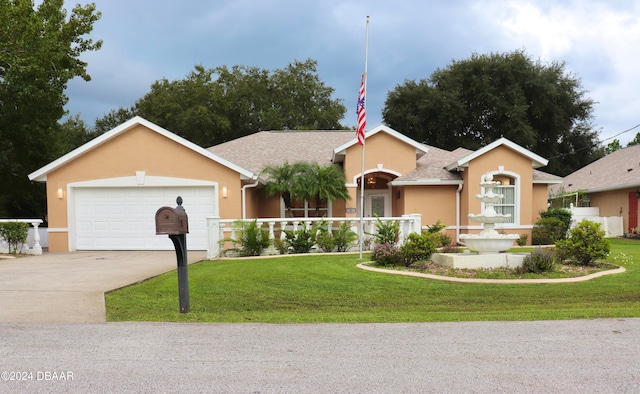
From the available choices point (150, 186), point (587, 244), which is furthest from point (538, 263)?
point (150, 186)

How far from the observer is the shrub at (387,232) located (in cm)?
1346

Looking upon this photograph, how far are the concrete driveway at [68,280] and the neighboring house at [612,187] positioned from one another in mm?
19222

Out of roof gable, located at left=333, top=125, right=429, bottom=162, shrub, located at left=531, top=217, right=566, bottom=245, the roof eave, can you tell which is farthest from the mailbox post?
shrub, located at left=531, top=217, right=566, bottom=245

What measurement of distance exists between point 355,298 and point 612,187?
65.0ft

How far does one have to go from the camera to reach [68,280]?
980 cm

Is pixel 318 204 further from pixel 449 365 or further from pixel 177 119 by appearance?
pixel 177 119

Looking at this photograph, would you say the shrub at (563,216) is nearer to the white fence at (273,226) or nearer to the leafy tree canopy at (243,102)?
the white fence at (273,226)

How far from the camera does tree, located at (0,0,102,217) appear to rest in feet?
60.5

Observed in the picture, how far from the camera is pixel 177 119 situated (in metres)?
38.2

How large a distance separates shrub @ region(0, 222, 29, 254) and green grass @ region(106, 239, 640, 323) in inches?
325

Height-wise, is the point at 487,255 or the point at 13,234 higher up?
the point at 13,234

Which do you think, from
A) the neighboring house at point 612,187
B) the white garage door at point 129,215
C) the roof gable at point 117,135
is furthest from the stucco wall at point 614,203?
the white garage door at point 129,215

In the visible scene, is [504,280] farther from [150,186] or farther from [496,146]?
[150,186]

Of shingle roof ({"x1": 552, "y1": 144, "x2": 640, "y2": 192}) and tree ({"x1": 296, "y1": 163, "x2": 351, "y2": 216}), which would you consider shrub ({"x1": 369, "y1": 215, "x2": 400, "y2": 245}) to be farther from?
shingle roof ({"x1": 552, "y1": 144, "x2": 640, "y2": 192})
